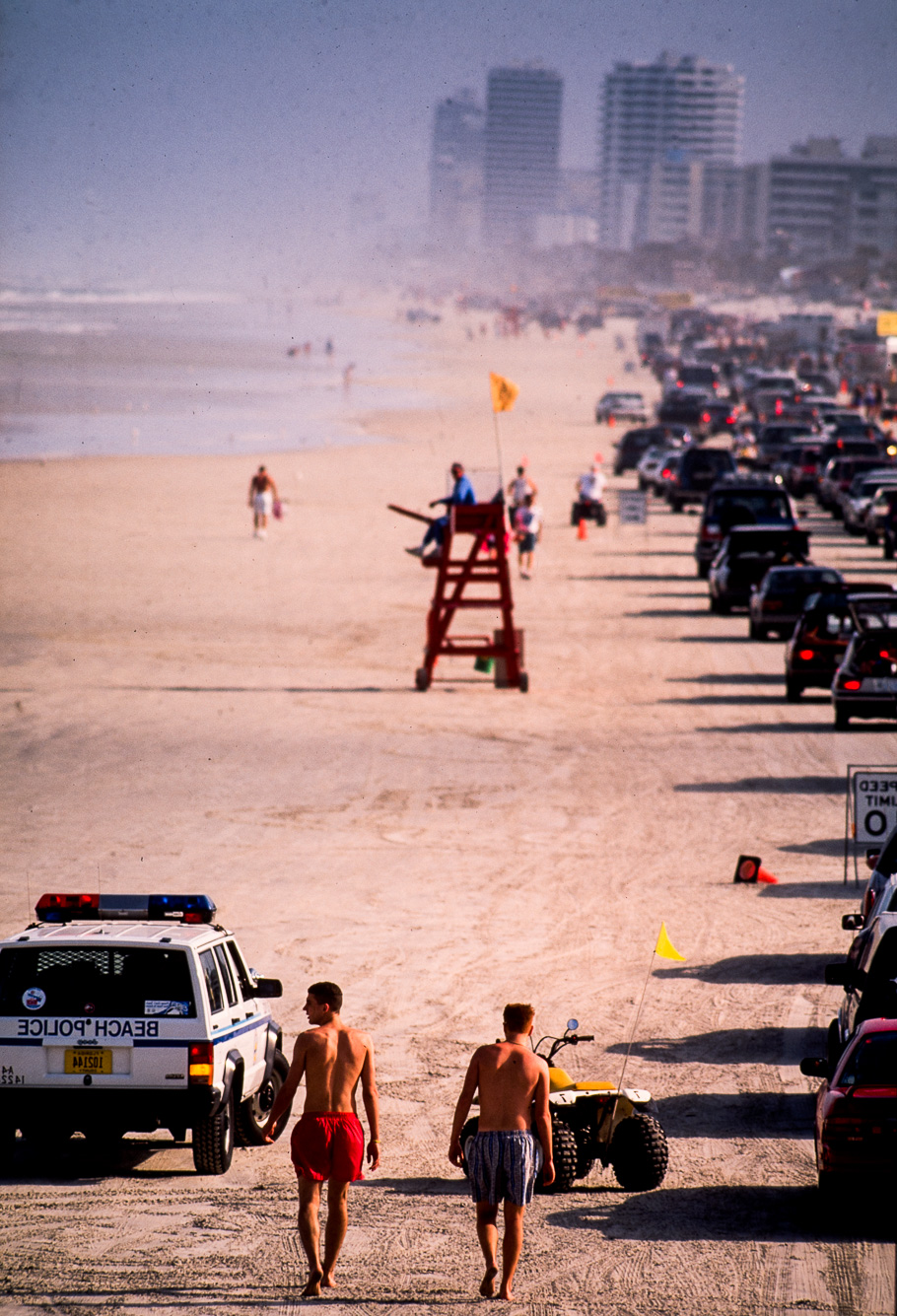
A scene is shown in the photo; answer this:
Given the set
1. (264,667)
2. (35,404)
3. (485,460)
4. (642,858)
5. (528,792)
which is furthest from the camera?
(35,404)

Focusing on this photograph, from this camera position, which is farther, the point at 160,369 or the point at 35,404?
the point at 160,369

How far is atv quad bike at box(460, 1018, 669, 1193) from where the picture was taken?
9547 mm

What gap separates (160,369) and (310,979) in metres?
98.0

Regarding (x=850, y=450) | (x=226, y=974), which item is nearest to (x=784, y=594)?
(x=226, y=974)

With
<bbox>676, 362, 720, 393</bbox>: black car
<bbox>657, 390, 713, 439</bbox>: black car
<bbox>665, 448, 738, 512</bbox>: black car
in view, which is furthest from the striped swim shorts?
<bbox>676, 362, 720, 393</bbox>: black car

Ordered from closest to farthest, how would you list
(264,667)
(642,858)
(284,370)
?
(642,858)
(264,667)
(284,370)

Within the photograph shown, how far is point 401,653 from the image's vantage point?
Answer: 98.1 feet

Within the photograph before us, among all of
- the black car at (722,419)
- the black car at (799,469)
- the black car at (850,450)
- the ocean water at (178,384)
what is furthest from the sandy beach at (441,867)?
the black car at (722,419)

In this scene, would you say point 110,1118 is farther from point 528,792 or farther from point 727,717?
point 727,717

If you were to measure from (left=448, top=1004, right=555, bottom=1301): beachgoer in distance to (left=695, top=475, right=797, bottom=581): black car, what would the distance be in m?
31.0

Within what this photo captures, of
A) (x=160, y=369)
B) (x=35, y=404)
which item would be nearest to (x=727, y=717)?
(x=35, y=404)

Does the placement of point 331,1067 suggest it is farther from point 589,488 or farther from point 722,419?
point 722,419

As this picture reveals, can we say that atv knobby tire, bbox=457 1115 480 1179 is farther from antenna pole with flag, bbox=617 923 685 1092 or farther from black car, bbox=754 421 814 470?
black car, bbox=754 421 814 470

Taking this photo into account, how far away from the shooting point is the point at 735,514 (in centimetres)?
3934
